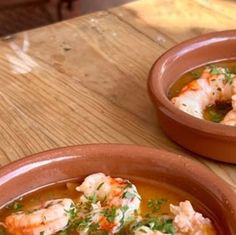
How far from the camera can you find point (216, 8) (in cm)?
168

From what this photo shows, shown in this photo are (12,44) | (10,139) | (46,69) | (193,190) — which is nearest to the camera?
(193,190)

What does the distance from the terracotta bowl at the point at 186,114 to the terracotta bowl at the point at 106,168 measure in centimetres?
10

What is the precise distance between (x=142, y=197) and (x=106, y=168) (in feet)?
0.26

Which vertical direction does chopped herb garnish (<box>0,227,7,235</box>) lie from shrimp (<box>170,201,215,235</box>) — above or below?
below

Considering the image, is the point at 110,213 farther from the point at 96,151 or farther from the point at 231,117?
the point at 231,117

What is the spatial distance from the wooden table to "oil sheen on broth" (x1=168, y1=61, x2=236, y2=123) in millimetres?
62

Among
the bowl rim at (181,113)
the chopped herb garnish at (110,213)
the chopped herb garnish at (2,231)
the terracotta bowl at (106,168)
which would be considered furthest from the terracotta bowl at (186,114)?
the chopped herb garnish at (2,231)

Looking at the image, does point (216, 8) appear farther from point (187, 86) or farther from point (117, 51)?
point (187, 86)

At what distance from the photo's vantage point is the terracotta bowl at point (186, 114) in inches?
43.3

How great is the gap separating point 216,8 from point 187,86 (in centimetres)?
50

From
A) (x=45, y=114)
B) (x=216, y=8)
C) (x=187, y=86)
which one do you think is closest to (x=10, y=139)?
(x=45, y=114)

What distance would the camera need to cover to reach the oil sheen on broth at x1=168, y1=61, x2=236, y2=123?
121 cm

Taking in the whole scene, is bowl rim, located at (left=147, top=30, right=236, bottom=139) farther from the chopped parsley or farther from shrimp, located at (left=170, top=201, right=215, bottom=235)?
shrimp, located at (left=170, top=201, right=215, bottom=235)

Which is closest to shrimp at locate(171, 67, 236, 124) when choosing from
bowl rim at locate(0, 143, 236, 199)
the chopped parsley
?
the chopped parsley
